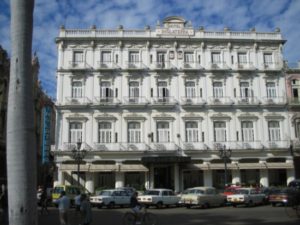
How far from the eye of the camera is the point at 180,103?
123ft

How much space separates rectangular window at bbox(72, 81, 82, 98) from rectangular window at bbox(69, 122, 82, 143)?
10.0 ft

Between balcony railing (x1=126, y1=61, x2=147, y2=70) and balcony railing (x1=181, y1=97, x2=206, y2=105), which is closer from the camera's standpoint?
balcony railing (x1=181, y1=97, x2=206, y2=105)

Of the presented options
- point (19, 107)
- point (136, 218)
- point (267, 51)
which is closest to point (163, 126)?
→ point (267, 51)

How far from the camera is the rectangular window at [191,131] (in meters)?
37.4

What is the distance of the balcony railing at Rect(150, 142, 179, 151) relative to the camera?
36281 mm

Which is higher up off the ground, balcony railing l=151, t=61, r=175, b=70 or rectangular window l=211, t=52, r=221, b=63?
rectangular window l=211, t=52, r=221, b=63

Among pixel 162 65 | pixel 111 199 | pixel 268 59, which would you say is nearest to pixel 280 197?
pixel 111 199

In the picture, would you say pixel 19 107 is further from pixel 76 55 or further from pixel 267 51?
pixel 267 51

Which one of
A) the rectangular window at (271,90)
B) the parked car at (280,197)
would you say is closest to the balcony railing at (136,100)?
the rectangular window at (271,90)

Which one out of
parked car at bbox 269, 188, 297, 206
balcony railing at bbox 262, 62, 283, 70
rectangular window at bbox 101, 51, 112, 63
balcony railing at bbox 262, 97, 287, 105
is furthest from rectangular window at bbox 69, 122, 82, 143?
balcony railing at bbox 262, 62, 283, 70

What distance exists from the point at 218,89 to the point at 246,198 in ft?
53.1

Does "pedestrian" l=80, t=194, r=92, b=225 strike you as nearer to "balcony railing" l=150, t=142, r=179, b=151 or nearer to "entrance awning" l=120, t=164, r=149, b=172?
"entrance awning" l=120, t=164, r=149, b=172

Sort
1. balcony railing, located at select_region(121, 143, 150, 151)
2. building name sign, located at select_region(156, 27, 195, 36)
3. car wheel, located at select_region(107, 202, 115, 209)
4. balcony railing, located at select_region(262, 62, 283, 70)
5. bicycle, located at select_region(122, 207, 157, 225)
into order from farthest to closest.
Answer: balcony railing, located at select_region(262, 62, 283, 70) → building name sign, located at select_region(156, 27, 195, 36) → balcony railing, located at select_region(121, 143, 150, 151) → car wheel, located at select_region(107, 202, 115, 209) → bicycle, located at select_region(122, 207, 157, 225)

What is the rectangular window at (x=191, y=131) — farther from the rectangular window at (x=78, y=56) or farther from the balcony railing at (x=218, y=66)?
the rectangular window at (x=78, y=56)
